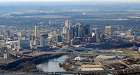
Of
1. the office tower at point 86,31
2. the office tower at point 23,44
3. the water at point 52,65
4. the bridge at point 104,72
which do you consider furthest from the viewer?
the office tower at point 86,31

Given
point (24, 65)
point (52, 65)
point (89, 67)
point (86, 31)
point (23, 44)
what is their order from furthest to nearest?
point (86, 31), point (23, 44), point (52, 65), point (24, 65), point (89, 67)

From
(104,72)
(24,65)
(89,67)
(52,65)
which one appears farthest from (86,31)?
(104,72)

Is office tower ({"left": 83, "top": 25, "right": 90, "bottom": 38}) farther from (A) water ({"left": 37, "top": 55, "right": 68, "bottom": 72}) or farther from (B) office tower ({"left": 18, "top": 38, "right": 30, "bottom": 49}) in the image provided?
(A) water ({"left": 37, "top": 55, "right": 68, "bottom": 72})

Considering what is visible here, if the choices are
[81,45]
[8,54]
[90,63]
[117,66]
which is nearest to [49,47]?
[81,45]

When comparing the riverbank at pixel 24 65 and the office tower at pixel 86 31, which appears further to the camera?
the office tower at pixel 86 31

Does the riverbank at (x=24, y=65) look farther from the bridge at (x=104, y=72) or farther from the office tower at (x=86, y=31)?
the office tower at (x=86, y=31)

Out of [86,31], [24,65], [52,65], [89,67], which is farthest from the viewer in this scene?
[86,31]

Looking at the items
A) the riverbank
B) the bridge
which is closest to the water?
the riverbank

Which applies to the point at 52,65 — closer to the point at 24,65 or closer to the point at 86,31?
the point at 24,65

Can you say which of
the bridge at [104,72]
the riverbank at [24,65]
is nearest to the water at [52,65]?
the riverbank at [24,65]
